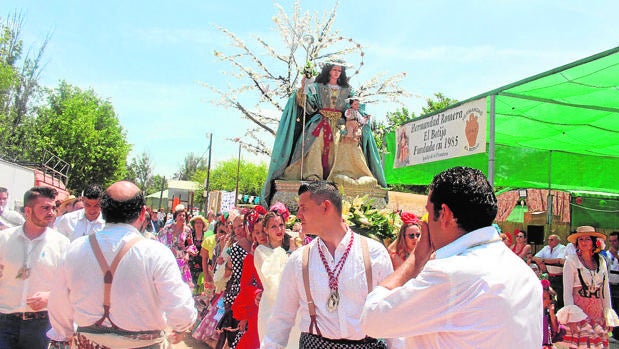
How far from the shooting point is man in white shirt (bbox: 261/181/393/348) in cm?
307

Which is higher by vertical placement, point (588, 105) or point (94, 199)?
point (588, 105)

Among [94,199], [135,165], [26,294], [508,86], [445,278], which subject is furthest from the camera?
[135,165]

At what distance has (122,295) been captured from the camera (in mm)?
3029

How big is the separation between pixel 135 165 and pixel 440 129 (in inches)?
2976

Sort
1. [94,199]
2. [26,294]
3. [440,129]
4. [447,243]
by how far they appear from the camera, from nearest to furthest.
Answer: [447,243]
[26,294]
[94,199]
[440,129]

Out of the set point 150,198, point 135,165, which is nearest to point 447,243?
point 150,198

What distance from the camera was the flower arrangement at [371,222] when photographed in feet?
20.7

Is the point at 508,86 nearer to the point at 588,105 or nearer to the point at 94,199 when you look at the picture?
the point at 588,105

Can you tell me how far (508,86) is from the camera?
731cm

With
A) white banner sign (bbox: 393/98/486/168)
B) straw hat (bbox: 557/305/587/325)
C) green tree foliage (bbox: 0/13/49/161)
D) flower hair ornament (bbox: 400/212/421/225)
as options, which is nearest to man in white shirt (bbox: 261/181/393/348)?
flower hair ornament (bbox: 400/212/421/225)

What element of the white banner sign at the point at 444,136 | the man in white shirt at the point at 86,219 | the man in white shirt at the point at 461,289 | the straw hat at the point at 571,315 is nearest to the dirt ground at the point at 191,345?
the man in white shirt at the point at 86,219

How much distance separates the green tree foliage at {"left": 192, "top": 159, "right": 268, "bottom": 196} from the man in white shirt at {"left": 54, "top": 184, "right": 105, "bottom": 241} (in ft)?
152

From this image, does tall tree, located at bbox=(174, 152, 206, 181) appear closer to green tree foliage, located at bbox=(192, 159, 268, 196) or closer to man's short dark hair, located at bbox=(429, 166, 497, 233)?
green tree foliage, located at bbox=(192, 159, 268, 196)

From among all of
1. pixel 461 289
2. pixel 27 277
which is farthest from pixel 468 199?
pixel 27 277
